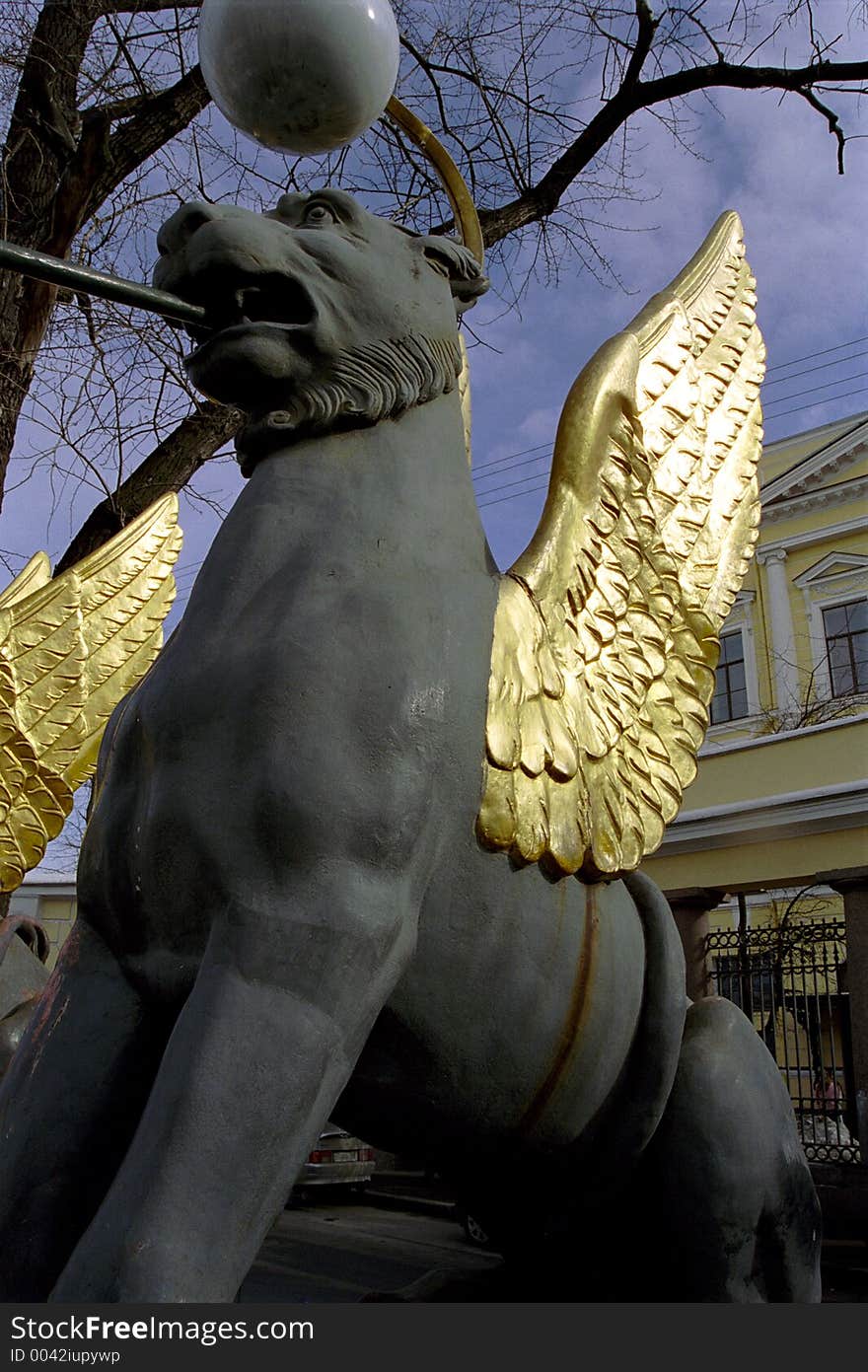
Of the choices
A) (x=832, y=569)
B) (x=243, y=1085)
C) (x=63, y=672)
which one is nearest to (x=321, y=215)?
(x=243, y=1085)

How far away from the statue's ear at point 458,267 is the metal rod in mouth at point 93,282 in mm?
437

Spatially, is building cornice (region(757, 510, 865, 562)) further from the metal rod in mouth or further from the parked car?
the metal rod in mouth

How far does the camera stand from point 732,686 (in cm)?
1986

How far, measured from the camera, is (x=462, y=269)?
1885 millimetres

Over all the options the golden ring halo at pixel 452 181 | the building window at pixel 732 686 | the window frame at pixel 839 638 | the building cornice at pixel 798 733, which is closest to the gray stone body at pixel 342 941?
the golden ring halo at pixel 452 181

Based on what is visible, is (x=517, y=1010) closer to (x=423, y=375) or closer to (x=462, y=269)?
(x=423, y=375)

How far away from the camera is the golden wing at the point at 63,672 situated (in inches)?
158

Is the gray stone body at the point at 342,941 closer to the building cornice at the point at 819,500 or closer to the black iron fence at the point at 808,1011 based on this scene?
the black iron fence at the point at 808,1011

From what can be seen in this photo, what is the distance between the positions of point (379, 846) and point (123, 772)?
1.22 feet

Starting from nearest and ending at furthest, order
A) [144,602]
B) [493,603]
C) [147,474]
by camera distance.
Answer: [493,603]
[144,602]
[147,474]

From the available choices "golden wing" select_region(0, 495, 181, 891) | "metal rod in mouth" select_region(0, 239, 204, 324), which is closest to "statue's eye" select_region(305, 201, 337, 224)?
"metal rod in mouth" select_region(0, 239, 204, 324)

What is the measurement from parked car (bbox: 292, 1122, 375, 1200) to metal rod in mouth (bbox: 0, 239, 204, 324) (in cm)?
734

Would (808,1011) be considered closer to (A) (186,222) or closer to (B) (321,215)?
(B) (321,215)

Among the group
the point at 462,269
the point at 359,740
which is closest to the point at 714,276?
the point at 462,269
